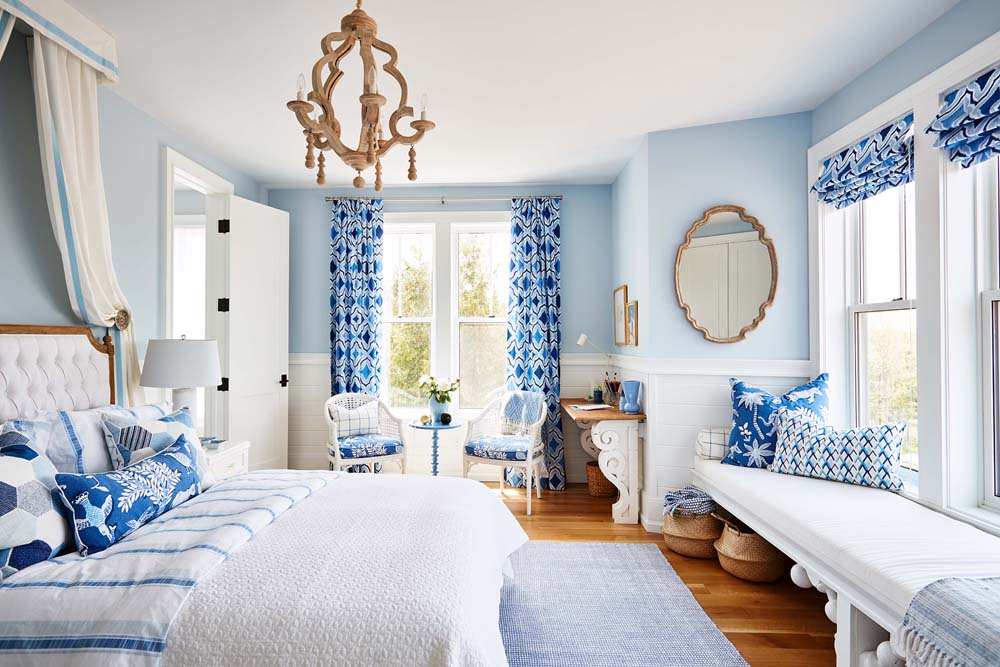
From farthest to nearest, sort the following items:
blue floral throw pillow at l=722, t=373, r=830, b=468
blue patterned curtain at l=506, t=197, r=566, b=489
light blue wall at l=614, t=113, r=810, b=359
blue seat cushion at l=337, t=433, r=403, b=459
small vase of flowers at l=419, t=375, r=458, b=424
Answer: blue patterned curtain at l=506, t=197, r=566, b=489 → small vase of flowers at l=419, t=375, r=458, b=424 → blue seat cushion at l=337, t=433, r=403, b=459 → light blue wall at l=614, t=113, r=810, b=359 → blue floral throw pillow at l=722, t=373, r=830, b=468

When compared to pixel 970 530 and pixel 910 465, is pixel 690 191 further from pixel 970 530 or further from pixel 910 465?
pixel 970 530

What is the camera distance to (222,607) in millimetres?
1400

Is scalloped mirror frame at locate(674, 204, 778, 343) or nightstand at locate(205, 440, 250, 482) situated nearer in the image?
nightstand at locate(205, 440, 250, 482)

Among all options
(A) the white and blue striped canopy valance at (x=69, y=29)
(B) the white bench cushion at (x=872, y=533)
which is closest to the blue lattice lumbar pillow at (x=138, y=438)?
(A) the white and blue striped canopy valance at (x=69, y=29)

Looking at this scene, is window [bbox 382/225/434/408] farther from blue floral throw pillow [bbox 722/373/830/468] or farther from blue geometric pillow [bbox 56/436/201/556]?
blue geometric pillow [bbox 56/436/201/556]

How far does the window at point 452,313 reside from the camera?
509cm

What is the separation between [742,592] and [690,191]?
2461mm

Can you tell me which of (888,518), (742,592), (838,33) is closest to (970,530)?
(888,518)

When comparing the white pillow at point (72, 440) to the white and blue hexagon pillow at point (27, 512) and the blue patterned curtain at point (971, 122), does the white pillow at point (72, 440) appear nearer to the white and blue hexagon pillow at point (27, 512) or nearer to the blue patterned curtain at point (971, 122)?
the white and blue hexagon pillow at point (27, 512)

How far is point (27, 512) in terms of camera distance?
1643 millimetres

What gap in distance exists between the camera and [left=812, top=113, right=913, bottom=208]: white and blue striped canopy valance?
2629 mm

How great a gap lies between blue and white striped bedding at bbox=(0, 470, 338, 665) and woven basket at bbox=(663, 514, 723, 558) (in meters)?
2.49

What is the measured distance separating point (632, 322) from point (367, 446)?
7.43ft

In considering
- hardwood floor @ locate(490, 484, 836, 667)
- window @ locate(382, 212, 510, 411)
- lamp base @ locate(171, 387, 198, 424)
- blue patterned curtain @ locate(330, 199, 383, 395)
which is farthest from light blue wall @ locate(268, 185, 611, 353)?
lamp base @ locate(171, 387, 198, 424)
